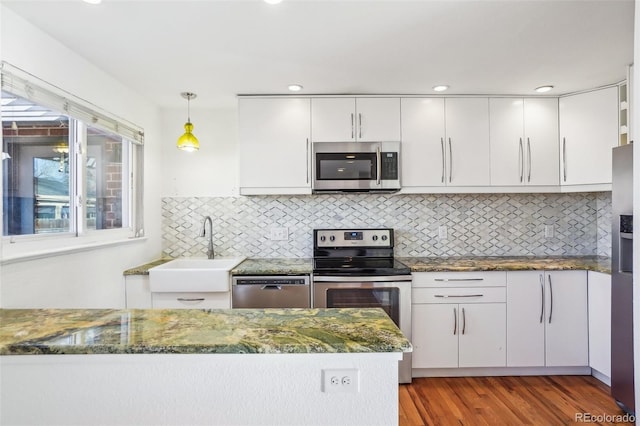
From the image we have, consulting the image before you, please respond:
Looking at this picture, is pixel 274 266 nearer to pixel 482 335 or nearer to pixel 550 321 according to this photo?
pixel 482 335

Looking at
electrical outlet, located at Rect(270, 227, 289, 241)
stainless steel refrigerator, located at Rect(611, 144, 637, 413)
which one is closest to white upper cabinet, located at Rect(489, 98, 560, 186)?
stainless steel refrigerator, located at Rect(611, 144, 637, 413)

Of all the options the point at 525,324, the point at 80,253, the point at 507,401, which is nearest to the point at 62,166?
the point at 80,253

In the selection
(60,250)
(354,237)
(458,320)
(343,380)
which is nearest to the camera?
(343,380)

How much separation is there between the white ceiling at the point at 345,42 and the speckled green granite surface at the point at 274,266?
139 centimetres

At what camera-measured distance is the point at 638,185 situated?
153cm

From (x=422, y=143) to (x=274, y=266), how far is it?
5.16ft

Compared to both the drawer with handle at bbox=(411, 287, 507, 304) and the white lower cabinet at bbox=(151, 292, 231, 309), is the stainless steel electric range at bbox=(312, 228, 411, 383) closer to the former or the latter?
the drawer with handle at bbox=(411, 287, 507, 304)

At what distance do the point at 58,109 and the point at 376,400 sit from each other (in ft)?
7.10

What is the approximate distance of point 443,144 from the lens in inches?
114

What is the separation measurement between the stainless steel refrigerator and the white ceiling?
29.3 inches

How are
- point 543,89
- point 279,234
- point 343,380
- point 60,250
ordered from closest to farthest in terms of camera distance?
point 343,380 < point 60,250 < point 543,89 < point 279,234

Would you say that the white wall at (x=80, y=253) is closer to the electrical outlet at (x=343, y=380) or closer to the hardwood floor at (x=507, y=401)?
the electrical outlet at (x=343, y=380)

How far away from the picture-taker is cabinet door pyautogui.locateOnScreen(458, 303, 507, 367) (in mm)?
2637

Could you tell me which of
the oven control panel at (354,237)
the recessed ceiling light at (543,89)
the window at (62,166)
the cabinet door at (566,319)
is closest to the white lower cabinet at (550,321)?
the cabinet door at (566,319)
